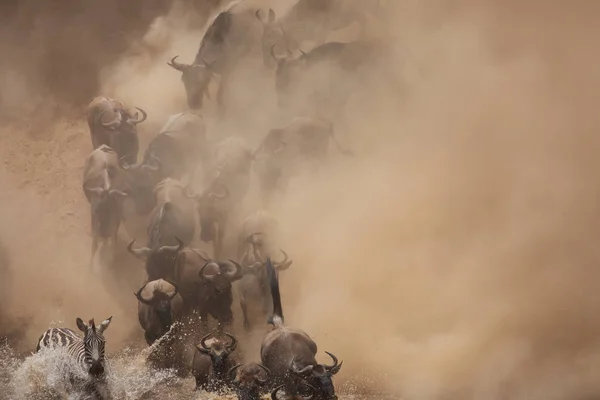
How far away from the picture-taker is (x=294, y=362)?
876 cm

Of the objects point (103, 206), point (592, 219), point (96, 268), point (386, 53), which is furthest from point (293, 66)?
point (592, 219)

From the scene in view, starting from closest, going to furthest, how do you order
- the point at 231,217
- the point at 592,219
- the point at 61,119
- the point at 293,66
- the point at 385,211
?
the point at 592,219 → the point at 385,211 → the point at 231,217 → the point at 293,66 → the point at 61,119

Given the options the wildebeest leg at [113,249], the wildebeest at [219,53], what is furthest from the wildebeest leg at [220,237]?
the wildebeest at [219,53]

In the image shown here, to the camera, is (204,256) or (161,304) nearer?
(161,304)

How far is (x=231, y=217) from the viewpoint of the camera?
12.6 metres

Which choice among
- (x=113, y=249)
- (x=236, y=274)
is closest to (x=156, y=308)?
(x=236, y=274)

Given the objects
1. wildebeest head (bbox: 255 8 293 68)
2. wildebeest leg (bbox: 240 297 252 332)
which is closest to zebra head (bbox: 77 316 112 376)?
wildebeest leg (bbox: 240 297 252 332)

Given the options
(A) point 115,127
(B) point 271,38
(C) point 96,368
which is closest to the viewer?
(C) point 96,368

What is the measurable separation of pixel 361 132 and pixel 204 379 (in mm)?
6355

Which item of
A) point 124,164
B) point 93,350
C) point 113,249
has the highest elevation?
point 124,164

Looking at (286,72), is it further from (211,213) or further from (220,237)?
(220,237)

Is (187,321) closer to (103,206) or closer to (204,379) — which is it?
(204,379)

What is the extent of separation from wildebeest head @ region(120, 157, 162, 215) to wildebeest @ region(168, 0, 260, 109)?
2.89m

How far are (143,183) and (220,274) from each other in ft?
10.7
